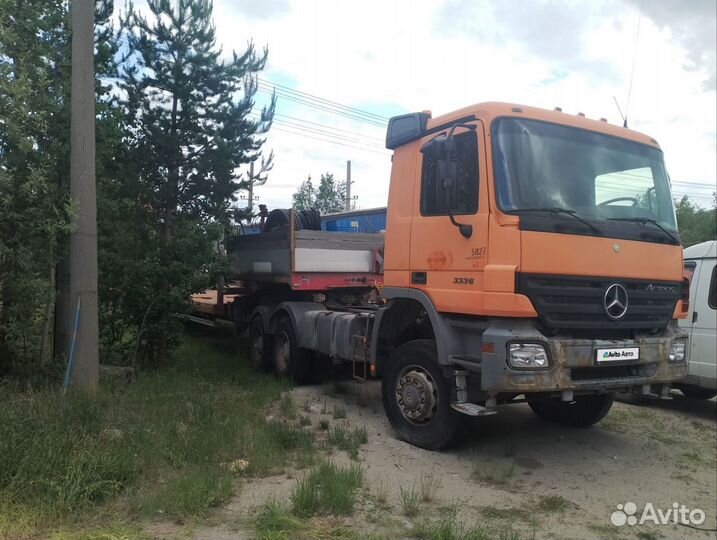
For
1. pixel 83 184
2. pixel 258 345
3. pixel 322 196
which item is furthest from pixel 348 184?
pixel 83 184

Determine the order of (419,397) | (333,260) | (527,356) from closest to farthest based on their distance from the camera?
(527,356)
(419,397)
(333,260)

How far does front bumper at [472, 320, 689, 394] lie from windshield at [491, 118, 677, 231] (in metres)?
1.04

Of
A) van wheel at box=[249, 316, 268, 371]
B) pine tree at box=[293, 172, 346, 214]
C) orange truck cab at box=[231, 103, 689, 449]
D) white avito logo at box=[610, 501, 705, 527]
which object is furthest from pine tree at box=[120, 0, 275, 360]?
pine tree at box=[293, 172, 346, 214]

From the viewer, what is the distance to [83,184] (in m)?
6.09

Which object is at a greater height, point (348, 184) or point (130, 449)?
point (348, 184)

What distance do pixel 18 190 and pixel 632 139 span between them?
6.19 metres

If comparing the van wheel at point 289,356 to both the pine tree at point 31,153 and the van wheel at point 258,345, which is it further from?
the pine tree at point 31,153

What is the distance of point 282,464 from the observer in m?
4.89

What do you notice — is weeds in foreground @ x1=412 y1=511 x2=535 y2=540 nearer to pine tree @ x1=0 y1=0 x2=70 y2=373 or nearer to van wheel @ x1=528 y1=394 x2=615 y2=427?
van wheel @ x1=528 y1=394 x2=615 y2=427

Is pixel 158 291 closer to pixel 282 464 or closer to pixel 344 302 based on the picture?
pixel 344 302

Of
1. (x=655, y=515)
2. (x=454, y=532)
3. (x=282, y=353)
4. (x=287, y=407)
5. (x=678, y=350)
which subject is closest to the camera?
(x=454, y=532)

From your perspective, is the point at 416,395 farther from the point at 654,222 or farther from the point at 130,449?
the point at 654,222

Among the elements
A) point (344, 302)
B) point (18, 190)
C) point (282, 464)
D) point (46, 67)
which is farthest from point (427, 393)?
point (46, 67)

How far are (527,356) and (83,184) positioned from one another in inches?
190
